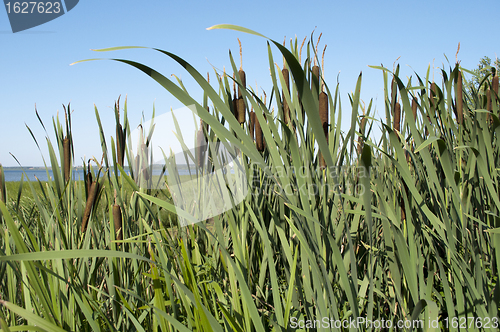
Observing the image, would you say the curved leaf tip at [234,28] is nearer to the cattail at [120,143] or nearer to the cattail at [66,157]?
the cattail at [120,143]

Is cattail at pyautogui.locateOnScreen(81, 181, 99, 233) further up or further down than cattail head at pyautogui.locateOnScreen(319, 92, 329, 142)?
further down

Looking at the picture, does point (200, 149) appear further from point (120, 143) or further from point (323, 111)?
point (323, 111)

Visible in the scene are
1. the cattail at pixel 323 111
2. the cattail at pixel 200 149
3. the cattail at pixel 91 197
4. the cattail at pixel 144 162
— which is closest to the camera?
the cattail at pixel 323 111

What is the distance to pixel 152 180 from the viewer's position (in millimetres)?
1235

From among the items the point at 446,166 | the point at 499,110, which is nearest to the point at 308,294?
the point at 446,166

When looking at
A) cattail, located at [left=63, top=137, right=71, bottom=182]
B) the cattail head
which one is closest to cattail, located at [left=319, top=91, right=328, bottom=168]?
the cattail head

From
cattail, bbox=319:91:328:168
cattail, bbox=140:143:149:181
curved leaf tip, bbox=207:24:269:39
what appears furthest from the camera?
cattail, bbox=140:143:149:181

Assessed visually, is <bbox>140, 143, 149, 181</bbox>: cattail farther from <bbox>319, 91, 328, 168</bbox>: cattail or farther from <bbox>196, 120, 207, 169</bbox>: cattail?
<bbox>319, 91, 328, 168</bbox>: cattail

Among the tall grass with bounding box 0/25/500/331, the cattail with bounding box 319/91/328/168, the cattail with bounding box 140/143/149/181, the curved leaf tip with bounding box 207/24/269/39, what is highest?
the curved leaf tip with bounding box 207/24/269/39

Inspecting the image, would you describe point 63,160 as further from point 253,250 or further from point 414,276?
point 414,276

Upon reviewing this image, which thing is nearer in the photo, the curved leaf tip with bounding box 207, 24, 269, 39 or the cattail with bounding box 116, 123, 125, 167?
the curved leaf tip with bounding box 207, 24, 269, 39

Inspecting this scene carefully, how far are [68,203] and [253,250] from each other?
2.35 feet

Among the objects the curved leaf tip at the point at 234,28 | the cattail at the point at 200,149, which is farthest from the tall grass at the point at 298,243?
the cattail at the point at 200,149

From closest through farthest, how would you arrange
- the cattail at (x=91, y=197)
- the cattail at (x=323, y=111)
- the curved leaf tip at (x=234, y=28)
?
the curved leaf tip at (x=234, y=28) < the cattail at (x=323, y=111) < the cattail at (x=91, y=197)
